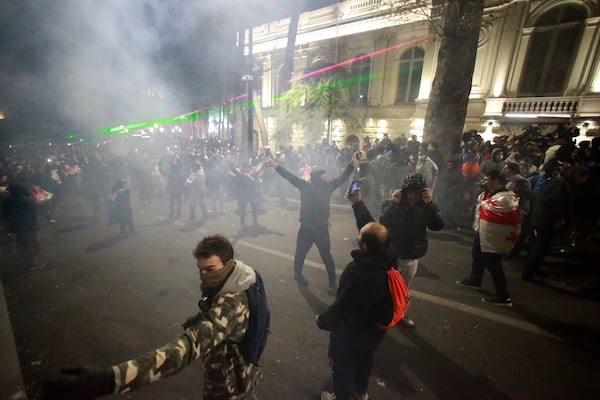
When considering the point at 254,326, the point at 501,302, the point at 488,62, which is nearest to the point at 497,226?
the point at 501,302

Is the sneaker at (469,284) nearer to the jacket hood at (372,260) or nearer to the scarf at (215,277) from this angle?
the jacket hood at (372,260)

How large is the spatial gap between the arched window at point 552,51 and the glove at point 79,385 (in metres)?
18.2

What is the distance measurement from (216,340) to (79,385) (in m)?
0.54

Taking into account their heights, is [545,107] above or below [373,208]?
above

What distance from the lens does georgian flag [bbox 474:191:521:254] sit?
3.27 meters

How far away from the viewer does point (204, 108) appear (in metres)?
33.9

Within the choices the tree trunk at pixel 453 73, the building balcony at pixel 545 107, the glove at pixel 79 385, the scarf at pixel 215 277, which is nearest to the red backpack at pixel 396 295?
the scarf at pixel 215 277

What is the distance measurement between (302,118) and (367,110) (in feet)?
16.9

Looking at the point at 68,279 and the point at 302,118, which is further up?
the point at 302,118

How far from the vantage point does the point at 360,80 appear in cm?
1995

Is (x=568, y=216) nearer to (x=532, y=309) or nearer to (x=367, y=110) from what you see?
(x=532, y=309)

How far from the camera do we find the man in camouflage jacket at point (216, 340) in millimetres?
1158

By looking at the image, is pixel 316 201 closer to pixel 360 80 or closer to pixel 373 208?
pixel 373 208

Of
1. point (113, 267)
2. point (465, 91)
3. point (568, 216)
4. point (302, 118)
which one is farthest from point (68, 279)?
point (302, 118)
